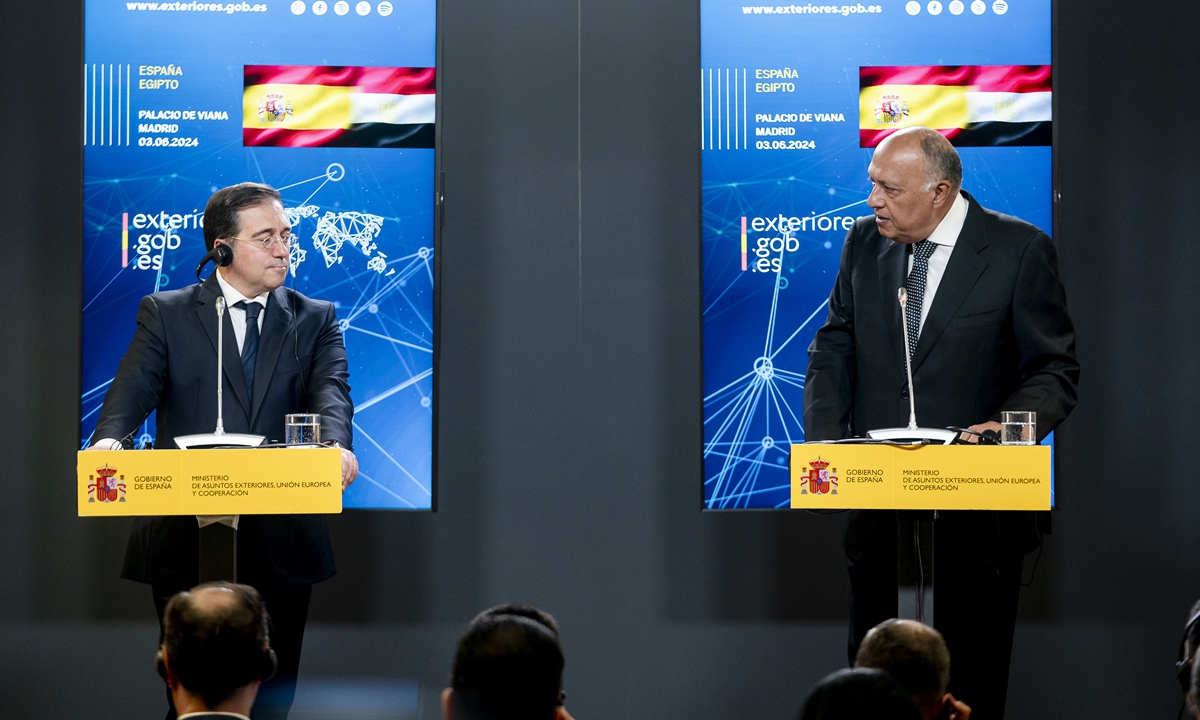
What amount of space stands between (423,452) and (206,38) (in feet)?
6.07

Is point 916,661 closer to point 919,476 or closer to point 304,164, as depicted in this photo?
point 919,476

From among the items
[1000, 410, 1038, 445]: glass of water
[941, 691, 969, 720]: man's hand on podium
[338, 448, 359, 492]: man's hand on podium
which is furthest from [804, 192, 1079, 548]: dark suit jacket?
[338, 448, 359, 492]: man's hand on podium

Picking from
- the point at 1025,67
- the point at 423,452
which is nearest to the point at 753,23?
the point at 1025,67

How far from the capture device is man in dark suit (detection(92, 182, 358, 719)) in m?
3.61

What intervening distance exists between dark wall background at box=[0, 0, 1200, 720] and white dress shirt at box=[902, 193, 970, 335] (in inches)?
48.1

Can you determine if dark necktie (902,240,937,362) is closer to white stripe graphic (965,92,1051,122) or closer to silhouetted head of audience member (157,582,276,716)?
white stripe graphic (965,92,1051,122)

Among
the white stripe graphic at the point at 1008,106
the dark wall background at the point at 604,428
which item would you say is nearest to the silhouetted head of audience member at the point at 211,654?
the dark wall background at the point at 604,428

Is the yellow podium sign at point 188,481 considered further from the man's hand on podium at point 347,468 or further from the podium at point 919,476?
the podium at point 919,476


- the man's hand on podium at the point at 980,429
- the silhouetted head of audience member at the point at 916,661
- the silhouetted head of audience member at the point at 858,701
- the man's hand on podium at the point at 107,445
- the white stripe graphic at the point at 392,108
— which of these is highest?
the white stripe graphic at the point at 392,108

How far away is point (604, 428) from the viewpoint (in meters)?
4.77

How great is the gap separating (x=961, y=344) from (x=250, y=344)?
222 cm

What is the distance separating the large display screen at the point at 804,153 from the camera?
15.5 ft

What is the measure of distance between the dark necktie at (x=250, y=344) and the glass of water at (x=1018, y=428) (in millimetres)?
2246

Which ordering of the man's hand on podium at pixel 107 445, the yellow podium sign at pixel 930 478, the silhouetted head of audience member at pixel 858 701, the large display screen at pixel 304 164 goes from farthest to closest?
the large display screen at pixel 304 164 → the man's hand on podium at pixel 107 445 → the yellow podium sign at pixel 930 478 → the silhouetted head of audience member at pixel 858 701
